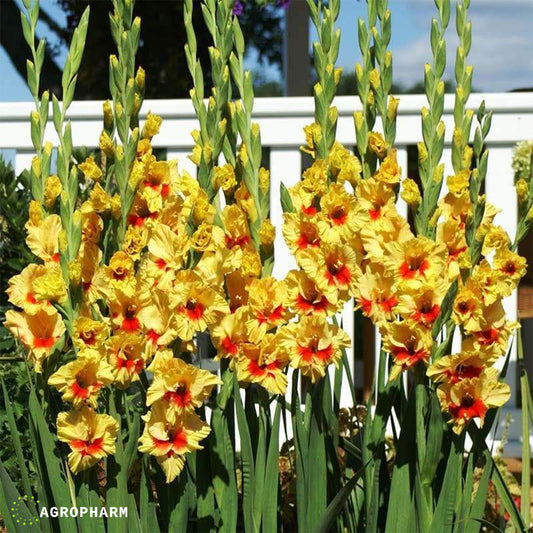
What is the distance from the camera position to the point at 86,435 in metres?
1.48

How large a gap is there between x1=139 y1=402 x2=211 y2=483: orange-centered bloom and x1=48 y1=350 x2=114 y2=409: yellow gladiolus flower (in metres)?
0.09

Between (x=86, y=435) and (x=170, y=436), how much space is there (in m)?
0.13

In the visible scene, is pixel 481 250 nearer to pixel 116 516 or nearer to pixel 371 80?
pixel 371 80

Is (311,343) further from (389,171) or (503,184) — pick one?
(503,184)

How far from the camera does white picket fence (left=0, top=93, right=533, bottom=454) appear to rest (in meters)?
2.90

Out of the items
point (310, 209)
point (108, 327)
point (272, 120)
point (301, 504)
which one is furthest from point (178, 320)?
point (272, 120)

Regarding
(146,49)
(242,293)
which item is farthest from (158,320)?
(146,49)

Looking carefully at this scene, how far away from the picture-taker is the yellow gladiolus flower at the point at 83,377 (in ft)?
4.75

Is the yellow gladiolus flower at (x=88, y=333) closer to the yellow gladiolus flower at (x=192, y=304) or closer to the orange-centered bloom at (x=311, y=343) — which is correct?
the yellow gladiolus flower at (x=192, y=304)

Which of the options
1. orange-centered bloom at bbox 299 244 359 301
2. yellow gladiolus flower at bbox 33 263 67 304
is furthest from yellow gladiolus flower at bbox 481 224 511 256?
yellow gladiolus flower at bbox 33 263 67 304

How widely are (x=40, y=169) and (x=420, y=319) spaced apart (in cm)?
67

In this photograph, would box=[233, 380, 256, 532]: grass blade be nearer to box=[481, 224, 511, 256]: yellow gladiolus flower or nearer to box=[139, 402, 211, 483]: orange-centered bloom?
box=[139, 402, 211, 483]: orange-centered bloom

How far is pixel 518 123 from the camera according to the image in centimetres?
294

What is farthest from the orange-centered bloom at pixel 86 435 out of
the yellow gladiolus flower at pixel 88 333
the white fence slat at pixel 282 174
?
the white fence slat at pixel 282 174
